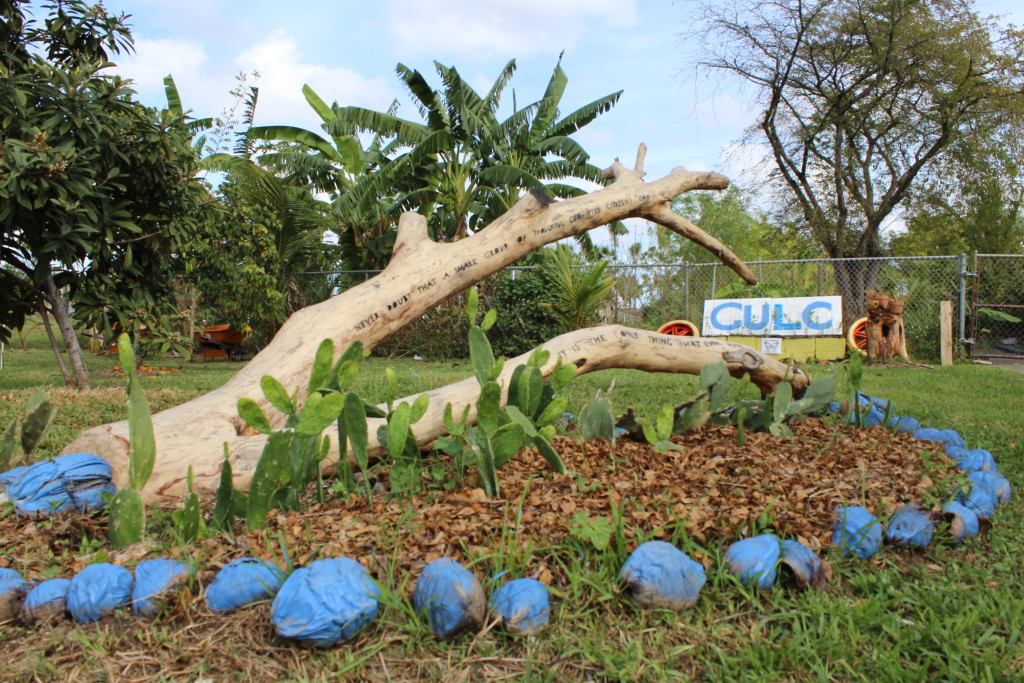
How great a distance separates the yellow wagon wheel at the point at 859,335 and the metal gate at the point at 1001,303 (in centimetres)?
201

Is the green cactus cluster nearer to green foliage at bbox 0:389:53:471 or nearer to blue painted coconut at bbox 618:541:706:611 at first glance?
blue painted coconut at bbox 618:541:706:611

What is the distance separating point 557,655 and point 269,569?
2.70 ft

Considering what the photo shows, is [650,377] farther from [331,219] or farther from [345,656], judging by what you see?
[331,219]

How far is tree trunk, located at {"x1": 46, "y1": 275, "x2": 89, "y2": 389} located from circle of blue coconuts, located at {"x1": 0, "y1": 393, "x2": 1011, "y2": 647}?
4.61m

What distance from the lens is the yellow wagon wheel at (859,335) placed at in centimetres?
1005

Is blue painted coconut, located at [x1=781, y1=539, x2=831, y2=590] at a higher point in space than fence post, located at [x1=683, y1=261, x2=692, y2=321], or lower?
lower

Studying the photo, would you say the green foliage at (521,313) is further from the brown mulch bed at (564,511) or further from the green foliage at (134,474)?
the green foliage at (134,474)

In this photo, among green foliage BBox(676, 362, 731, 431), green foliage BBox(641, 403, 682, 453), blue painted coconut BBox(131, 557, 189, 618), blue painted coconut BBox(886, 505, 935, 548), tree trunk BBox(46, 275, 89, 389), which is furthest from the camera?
tree trunk BBox(46, 275, 89, 389)

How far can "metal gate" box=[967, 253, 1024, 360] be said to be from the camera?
11180 mm

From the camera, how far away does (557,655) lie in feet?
5.71

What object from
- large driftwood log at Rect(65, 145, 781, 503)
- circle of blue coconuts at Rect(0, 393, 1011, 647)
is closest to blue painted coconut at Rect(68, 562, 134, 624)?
circle of blue coconuts at Rect(0, 393, 1011, 647)


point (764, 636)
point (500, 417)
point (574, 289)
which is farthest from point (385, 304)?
point (574, 289)

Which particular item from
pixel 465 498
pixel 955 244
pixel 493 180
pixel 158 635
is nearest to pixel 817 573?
pixel 465 498

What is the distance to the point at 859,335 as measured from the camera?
1038cm
